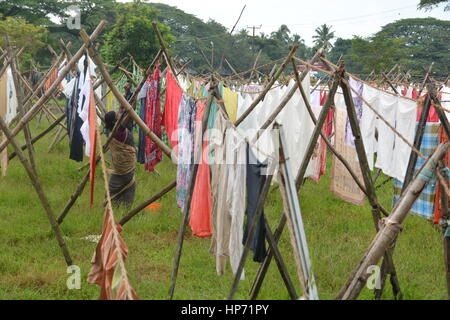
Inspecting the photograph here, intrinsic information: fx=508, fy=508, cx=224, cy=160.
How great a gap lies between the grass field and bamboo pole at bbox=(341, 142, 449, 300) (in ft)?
5.10

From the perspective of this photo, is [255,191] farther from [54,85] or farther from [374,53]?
[374,53]

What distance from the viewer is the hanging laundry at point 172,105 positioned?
6520 millimetres

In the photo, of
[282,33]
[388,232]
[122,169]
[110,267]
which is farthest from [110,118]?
[282,33]

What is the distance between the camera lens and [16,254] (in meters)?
5.15

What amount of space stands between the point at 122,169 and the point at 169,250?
70.6 inches

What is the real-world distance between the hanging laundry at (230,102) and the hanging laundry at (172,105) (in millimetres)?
1280

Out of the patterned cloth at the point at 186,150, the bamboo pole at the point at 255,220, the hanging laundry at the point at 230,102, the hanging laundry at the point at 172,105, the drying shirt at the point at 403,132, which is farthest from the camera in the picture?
the hanging laundry at the point at 230,102

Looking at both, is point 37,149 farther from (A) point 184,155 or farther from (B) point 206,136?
(B) point 206,136

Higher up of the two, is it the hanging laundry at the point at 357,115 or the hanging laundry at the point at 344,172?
the hanging laundry at the point at 357,115

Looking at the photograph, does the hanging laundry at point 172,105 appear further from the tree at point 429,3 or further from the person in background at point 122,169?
the tree at point 429,3

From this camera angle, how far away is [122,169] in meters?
6.79

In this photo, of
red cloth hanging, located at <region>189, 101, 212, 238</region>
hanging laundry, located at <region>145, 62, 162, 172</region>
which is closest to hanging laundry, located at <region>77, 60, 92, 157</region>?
red cloth hanging, located at <region>189, 101, 212, 238</region>

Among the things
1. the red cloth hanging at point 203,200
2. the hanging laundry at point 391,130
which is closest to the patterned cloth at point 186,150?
the red cloth hanging at point 203,200
